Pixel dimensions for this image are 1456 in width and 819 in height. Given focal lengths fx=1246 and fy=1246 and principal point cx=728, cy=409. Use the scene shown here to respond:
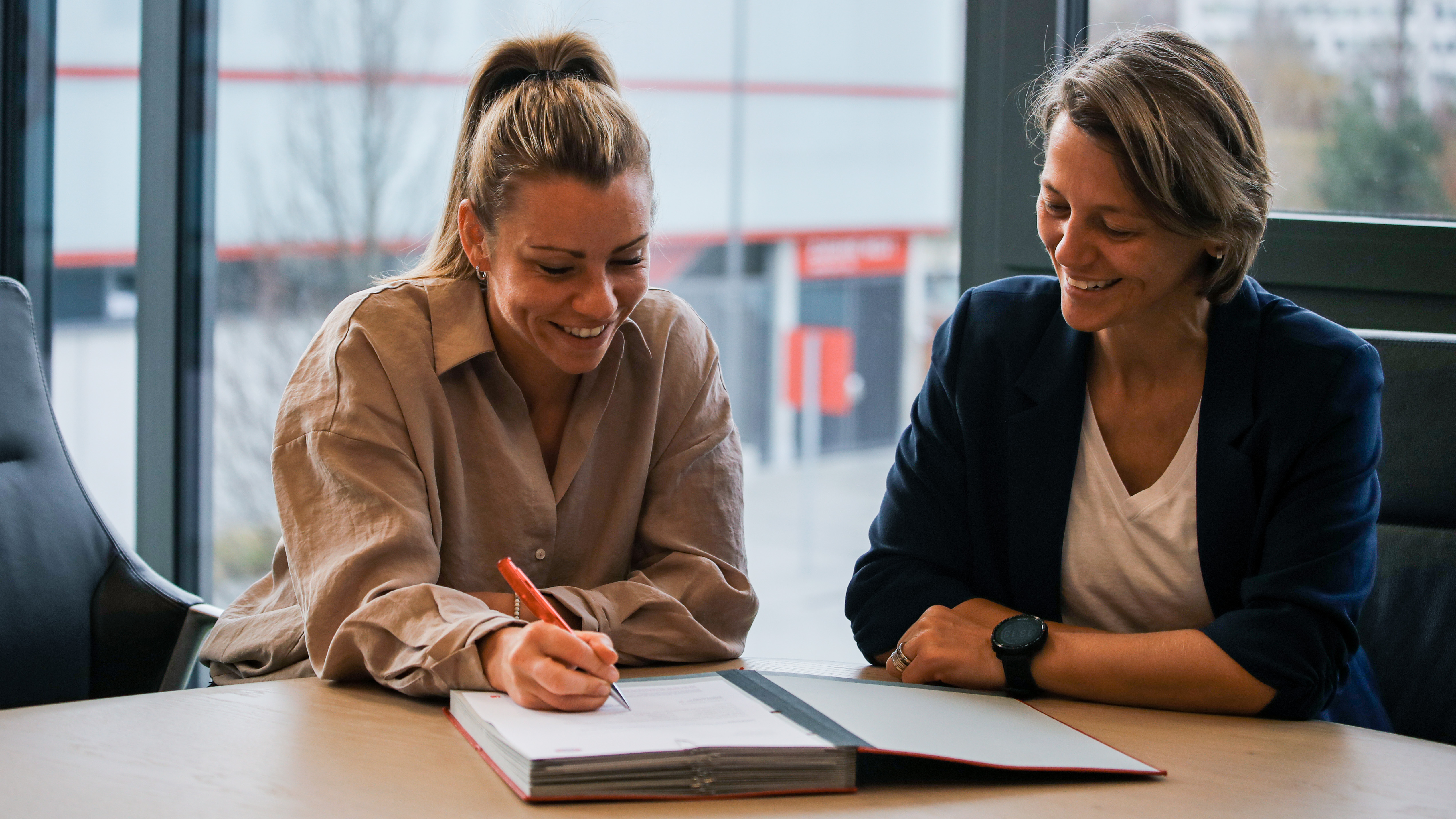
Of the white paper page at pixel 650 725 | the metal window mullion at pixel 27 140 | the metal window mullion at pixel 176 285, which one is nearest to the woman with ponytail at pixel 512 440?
the white paper page at pixel 650 725

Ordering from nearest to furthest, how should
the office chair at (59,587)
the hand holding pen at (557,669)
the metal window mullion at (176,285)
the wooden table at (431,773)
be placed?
the wooden table at (431,773) < the hand holding pen at (557,669) < the office chair at (59,587) < the metal window mullion at (176,285)

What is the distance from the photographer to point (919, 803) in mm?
993

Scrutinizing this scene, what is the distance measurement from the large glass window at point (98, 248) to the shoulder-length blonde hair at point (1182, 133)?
2210mm

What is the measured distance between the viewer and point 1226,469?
4.56 feet

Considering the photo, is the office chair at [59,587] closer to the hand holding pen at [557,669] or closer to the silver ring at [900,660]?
the hand holding pen at [557,669]

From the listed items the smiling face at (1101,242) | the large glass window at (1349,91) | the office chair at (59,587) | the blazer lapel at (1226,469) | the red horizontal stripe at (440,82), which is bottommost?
the office chair at (59,587)

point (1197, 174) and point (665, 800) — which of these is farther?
point (1197, 174)

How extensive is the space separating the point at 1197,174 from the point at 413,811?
100cm

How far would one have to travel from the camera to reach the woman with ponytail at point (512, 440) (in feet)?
4.26

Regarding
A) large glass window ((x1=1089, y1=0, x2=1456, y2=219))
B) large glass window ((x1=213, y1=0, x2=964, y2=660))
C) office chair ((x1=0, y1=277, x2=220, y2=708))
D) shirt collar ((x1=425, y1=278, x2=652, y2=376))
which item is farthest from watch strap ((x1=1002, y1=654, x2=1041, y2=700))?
large glass window ((x1=213, y1=0, x2=964, y2=660))

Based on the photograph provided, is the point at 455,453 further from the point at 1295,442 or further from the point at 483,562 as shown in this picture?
the point at 1295,442

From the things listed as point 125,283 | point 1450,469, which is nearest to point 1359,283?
point 1450,469

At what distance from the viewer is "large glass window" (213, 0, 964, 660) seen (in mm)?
2729

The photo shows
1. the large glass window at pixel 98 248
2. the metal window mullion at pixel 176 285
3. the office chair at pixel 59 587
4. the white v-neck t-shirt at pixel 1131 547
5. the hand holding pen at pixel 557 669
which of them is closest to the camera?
the hand holding pen at pixel 557 669
